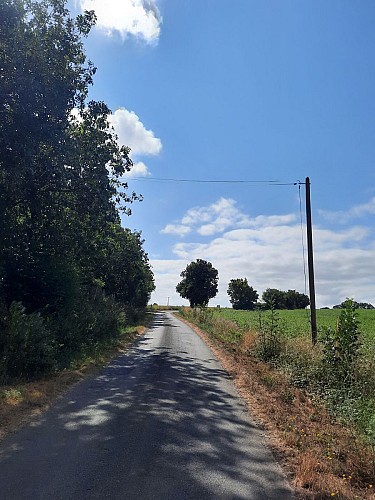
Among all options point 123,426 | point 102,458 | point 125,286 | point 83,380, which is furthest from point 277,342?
point 125,286

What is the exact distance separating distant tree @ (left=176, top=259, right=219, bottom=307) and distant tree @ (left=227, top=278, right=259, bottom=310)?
2714 centimetres

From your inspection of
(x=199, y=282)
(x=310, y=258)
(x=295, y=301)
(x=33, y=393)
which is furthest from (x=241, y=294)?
(x=33, y=393)

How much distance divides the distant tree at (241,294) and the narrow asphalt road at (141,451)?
119127mm

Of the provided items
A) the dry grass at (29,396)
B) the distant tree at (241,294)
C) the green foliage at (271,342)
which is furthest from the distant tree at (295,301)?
the dry grass at (29,396)

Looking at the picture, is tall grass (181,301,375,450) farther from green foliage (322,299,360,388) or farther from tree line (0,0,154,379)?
tree line (0,0,154,379)

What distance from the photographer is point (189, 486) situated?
4441 mm

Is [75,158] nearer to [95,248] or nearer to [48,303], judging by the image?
[48,303]

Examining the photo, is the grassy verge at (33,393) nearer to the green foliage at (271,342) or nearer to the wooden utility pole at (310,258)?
the green foliage at (271,342)

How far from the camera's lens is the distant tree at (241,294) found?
127 m

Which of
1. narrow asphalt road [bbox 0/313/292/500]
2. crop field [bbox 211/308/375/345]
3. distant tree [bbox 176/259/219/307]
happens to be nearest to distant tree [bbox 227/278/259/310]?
distant tree [bbox 176/259/219/307]

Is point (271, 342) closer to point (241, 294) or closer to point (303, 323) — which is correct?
point (303, 323)

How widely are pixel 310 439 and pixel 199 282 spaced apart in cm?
9352

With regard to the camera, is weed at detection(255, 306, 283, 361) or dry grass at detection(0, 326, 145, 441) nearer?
dry grass at detection(0, 326, 145, 441)

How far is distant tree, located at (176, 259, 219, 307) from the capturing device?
324ft
